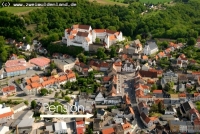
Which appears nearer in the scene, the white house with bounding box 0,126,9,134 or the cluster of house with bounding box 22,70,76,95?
the white house with bounding box 0,126,9,134

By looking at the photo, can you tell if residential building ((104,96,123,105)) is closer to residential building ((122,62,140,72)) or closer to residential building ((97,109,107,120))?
residential building ((97,109,107,120))

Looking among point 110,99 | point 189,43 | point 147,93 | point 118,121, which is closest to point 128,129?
point 118,121

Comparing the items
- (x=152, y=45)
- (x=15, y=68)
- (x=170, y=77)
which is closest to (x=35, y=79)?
(x=15, y=68)

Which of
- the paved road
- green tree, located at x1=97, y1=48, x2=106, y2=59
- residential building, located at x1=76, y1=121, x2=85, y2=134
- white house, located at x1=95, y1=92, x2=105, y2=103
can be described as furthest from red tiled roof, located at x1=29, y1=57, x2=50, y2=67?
residential building, located at x1=76, y1=121, x2=85, y2=134

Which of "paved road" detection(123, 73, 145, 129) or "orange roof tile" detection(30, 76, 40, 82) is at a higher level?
"orange roof tile" detection(30, 76, 40, 82)

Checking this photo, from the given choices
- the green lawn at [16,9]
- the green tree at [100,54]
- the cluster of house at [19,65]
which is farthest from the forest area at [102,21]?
the green tree at [100,54]

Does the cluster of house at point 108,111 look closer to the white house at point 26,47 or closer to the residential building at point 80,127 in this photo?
the residential building at point 80,127

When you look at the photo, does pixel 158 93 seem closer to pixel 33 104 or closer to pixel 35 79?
pixel 33 104

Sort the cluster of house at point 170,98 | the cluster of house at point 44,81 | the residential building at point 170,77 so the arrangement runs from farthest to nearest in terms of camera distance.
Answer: the residential building at point 170,77, the cluster of house at point 44,81, the cluster of house at point 170,98
